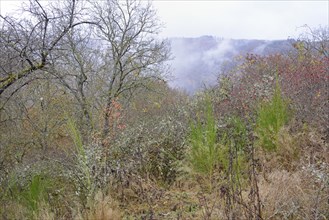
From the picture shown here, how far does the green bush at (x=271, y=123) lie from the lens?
224 inches

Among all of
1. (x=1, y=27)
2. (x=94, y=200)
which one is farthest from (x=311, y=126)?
(x=1, y=27)

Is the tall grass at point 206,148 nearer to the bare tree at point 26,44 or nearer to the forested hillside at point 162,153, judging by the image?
the forested hillside at point 162,153

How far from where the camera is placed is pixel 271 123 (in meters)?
5.79

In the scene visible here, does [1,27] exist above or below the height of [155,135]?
above

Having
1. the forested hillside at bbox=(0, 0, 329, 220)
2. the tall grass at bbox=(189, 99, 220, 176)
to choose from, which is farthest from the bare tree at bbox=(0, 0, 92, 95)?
the tall grass at bbox=(189, 99, 220, 176)

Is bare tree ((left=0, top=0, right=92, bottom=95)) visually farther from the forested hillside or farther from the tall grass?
the tall grass

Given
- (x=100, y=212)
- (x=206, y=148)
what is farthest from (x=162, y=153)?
(x=100, y=212)

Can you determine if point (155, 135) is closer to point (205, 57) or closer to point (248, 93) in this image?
point (248, 93)

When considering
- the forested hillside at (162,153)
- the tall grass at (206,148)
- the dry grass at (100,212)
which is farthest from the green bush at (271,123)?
the dry grass at (100,212)

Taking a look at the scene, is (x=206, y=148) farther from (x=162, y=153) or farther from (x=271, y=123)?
(x=162, y=153)

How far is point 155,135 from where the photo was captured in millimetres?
7645

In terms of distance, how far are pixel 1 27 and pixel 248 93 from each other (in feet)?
17.7

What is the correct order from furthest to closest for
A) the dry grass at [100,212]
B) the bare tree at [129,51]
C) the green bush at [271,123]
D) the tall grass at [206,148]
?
the bare tree at [129,51] → the green bush at [271,123] → the tall grass at [206,148] → the dry grass at [100,212]

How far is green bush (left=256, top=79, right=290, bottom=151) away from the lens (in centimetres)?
569
